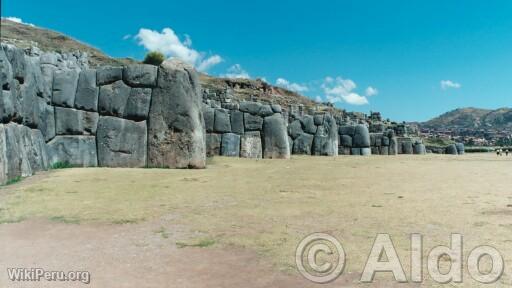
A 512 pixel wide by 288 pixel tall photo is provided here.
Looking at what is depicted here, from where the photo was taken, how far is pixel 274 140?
17.0 meters

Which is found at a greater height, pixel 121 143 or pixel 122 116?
pixel 122 116

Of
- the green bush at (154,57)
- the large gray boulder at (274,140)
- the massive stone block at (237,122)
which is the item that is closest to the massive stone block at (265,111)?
the large gray boulder at (274,140)

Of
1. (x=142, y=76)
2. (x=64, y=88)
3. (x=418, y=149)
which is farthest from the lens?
(x=418, y=149)

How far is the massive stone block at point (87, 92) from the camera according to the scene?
459 inches

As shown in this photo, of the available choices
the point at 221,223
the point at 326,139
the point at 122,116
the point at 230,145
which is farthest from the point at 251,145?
the point at 221,223

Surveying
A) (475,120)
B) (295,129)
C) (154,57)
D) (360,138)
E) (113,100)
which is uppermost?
(154,57)

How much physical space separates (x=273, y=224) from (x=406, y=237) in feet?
4.88

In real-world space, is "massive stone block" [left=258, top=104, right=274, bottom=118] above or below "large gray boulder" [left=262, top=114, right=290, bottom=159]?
above

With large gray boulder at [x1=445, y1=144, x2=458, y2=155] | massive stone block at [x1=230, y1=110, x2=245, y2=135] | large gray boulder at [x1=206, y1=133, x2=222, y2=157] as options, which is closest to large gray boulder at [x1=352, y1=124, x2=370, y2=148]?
massive stone block at [x1=230, y1=110, x2=245, y2=135]

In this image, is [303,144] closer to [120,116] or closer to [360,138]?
[360,138]

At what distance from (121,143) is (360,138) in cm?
1507

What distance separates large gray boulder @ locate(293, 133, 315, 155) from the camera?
814 inches

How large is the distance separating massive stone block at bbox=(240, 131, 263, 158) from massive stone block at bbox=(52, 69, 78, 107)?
22.7 feet

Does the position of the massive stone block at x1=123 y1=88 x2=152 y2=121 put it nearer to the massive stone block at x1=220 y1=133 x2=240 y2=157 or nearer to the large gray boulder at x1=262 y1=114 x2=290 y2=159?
the massive stone block at x1=220 y1=133 x2=240 y2=157
